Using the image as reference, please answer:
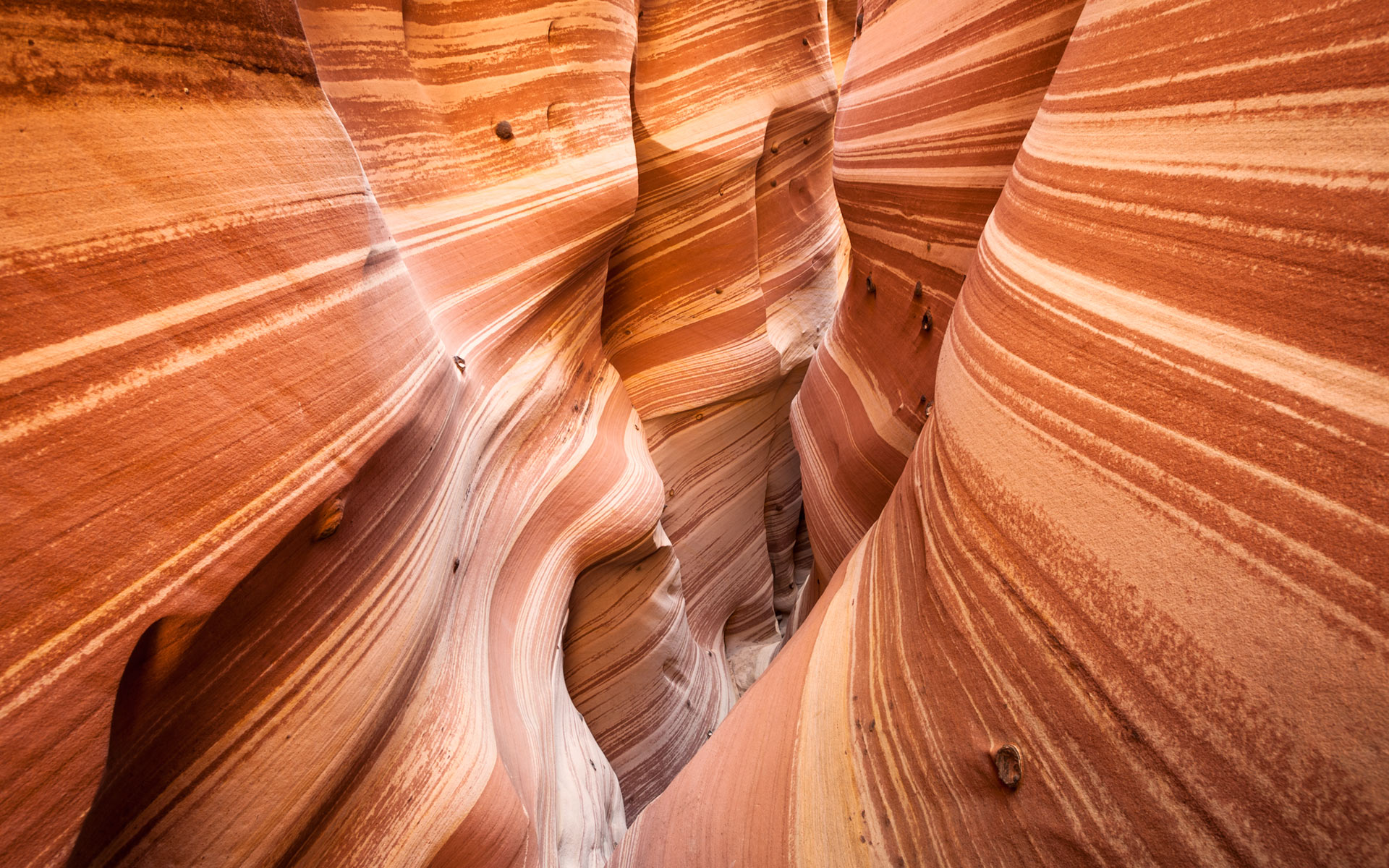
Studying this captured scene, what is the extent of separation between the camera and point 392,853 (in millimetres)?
788

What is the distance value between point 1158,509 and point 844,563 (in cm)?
68

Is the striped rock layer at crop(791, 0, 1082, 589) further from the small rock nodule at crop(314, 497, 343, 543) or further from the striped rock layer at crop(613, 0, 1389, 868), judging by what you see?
the small rock nodule at crop(314, 497, 343, 543)

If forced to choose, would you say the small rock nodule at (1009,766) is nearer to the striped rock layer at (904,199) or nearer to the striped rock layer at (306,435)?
the striped rock layer at (306,435)

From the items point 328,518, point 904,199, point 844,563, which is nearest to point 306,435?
point 328,518

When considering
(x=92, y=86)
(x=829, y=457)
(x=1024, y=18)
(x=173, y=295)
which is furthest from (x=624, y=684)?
(x=1024, y=18)

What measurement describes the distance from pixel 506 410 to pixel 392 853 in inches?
31.9

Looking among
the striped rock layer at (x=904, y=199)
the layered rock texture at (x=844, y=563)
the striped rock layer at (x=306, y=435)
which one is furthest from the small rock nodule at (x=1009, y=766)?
the striped rock layer at (x=904, y=199)

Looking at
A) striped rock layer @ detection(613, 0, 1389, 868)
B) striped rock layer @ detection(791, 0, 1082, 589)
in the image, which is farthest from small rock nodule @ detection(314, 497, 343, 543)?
striped rock layer @ detection(791, 0, 1082, 589)

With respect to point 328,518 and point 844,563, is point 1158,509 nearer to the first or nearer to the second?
point 844,563

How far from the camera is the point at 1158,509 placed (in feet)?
1.58

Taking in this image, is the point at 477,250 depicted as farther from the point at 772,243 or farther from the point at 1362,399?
the point at 772,243

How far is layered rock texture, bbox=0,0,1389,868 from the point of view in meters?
0.41

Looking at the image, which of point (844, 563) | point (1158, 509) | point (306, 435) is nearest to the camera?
point (1158, 509)

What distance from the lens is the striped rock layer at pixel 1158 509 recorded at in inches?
15.2
